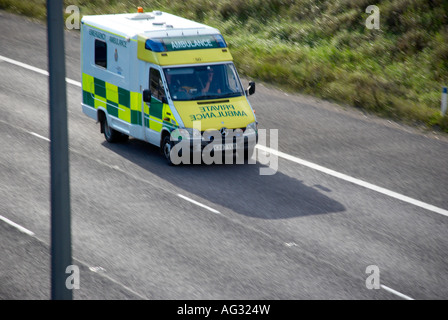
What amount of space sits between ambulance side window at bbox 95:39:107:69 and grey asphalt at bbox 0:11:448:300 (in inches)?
71.7

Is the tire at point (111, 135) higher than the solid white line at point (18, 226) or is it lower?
higher

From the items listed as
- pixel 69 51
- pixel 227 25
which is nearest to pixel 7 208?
pixel 69 51

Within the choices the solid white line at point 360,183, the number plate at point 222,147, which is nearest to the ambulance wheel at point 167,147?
the number plate at point 222,147

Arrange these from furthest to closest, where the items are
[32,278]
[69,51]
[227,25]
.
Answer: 1. [227,25]
2. [69,51]
3. [32,278]

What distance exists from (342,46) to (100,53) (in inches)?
416

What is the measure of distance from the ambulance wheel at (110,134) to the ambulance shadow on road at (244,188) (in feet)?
2.01

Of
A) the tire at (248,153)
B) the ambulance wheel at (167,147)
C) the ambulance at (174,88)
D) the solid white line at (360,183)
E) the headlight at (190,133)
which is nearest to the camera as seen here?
the solid white line at (360,183)

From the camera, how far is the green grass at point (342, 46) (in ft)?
73.8

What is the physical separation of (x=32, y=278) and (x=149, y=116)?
6.08 metres

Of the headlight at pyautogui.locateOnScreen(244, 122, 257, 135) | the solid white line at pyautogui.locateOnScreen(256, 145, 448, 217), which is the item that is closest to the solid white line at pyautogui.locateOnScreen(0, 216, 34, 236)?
the headlight at pyautogui.locateOnScreen(244, 122, 257, 135)

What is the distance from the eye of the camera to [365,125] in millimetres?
20547

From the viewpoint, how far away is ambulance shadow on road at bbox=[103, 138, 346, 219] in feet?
49.0

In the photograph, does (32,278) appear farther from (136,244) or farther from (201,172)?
(201,172)

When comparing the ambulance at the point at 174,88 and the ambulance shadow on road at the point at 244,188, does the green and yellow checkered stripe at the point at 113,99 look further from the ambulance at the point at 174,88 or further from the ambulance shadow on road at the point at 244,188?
the ambulance shadow on road at the point at 244,188
